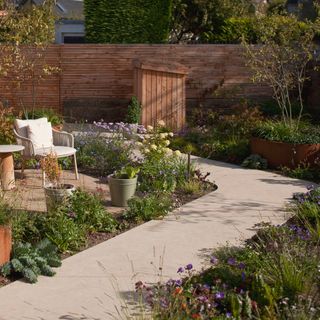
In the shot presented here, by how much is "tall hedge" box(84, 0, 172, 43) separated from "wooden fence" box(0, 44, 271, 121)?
325 cm

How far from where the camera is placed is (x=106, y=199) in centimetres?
836

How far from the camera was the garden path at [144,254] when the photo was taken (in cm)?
508

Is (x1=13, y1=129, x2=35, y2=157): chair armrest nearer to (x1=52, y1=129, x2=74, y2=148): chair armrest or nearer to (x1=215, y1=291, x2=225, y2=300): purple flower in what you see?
(x1=52, y1=129, x2=74, y2=148): chair armrest

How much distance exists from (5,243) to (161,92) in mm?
8537

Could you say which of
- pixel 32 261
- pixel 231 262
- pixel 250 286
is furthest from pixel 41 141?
pixel 250 286

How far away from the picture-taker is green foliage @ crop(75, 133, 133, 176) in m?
9.95

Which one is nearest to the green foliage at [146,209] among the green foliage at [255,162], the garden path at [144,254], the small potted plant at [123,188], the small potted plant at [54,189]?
the garden path at [144,254]

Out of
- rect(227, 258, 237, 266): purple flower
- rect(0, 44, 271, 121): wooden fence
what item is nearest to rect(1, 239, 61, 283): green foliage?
rect(227, 258, 237, 266): purple flower

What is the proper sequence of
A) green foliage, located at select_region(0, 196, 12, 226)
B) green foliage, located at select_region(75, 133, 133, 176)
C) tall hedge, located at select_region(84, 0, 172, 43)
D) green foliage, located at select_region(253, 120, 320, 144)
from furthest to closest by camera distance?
1. tall hedge, located at select_region(84, 0, 172, 43)
2. green foliage, located at select_region(253, 120, 320, 144)
3. green foliage, located at select_region(75, 133, 133, 176)
4. green foliage, located at select_region(0, 196, 12, 226)

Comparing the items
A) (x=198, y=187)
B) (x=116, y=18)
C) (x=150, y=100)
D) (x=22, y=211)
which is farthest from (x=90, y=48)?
(x=22, y=211)

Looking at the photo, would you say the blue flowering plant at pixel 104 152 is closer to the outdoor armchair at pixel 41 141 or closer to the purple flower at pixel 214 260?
the outdoor armchair at pixel 41 141

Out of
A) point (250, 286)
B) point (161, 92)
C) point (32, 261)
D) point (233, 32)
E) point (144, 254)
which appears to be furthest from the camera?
point (233, 32)

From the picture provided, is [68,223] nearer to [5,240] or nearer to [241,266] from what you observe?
[5,240]

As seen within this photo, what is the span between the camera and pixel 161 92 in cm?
1391
